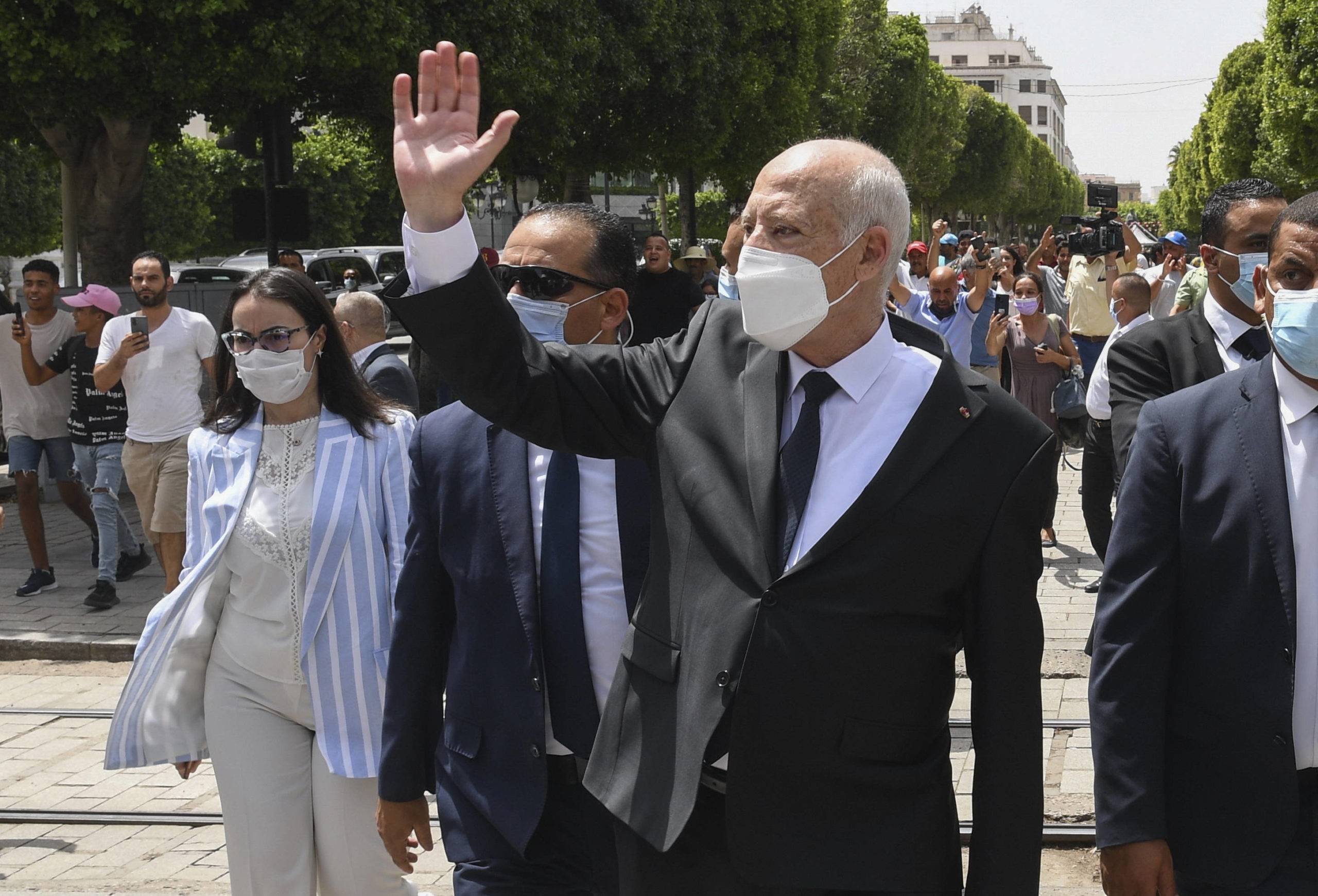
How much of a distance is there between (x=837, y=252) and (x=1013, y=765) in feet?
2.86

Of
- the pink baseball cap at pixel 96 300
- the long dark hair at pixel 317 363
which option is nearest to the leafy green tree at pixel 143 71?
the pink baseball cap at pixel 96 300

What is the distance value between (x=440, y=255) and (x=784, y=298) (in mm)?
563

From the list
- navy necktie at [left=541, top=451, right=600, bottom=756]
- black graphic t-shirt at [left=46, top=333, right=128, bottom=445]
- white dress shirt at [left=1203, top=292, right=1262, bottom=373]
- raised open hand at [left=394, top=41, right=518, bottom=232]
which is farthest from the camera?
black graphic t-shirt at [left=46, top=333, right=128, bottom=445]

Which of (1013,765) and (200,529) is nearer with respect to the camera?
(1013,765)

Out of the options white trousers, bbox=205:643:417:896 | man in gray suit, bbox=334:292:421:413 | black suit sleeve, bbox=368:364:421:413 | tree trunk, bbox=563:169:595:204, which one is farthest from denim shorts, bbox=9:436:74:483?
tree trunk, bbox=563:169:595:204

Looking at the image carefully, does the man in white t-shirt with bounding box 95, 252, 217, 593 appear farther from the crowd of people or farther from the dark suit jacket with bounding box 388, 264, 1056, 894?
the dark suit jacket with bounding box 388, 264, 1056, 894

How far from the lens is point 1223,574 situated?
2764mm

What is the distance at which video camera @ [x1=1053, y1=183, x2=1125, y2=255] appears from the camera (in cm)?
1241

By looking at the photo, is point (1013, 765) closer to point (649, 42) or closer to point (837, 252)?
point (837, 252)

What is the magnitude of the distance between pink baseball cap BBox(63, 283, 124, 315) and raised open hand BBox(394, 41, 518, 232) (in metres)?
7.93

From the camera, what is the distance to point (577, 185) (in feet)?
93.3

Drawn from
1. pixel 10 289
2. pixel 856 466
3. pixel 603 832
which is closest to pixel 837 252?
pixel 856 466

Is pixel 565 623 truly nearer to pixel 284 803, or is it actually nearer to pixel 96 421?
pixel 284 803

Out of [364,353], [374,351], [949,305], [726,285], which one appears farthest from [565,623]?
[949,305]
